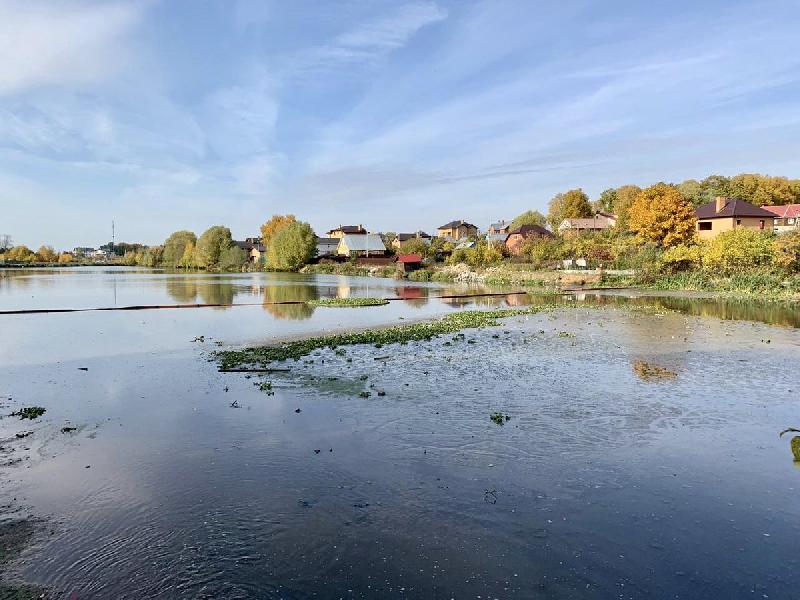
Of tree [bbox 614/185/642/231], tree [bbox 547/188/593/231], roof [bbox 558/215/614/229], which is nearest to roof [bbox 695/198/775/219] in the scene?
tree [bbox 614/185/642/231]

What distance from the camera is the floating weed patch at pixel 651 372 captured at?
64.7ft

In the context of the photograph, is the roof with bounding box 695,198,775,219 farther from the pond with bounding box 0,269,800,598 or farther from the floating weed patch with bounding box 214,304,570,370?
the pond with bounding box 0,269,800,598

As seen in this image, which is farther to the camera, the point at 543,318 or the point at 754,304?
the point at 754,304

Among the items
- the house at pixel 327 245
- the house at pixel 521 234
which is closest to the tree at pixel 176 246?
the house at pixel 327 245

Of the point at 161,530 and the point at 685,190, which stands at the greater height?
the point at 685,190

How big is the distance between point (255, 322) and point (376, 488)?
88.8ft

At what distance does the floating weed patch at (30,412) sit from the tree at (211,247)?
14559 centimetres

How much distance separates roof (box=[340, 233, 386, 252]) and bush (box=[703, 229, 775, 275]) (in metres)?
99.2

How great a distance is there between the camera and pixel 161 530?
9.15 metres

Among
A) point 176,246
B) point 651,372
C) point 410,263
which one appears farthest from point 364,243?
point 651,372

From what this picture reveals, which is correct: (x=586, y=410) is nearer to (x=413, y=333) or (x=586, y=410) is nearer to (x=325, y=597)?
(x=325, y=597)

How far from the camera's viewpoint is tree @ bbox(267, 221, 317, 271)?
444 ft

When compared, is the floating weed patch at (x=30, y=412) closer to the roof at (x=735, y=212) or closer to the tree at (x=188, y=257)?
the roof at (x=735, y=212)

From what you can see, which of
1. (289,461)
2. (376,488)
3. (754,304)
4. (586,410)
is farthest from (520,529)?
(754,304)
